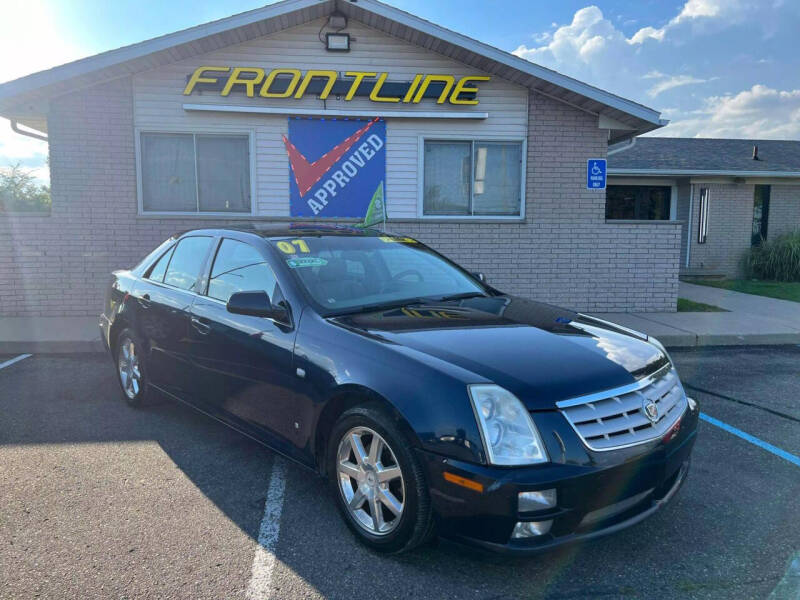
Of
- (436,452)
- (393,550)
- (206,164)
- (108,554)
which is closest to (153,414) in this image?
(108,554)

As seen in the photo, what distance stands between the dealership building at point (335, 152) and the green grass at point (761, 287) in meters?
4.39

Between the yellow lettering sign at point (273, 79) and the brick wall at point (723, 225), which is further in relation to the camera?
the brick wall at point (723, 225)

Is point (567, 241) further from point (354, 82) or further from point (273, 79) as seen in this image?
point (273, 79)

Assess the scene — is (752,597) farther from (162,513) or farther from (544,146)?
(544,146)

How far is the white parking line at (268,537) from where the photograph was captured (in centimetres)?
265

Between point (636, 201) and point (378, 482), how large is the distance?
1573 centimetres

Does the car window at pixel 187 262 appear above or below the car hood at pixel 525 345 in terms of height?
above

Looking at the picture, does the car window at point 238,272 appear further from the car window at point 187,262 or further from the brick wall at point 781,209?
the brick wall at point 781,209

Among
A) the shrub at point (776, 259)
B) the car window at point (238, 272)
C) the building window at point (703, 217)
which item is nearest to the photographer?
the car window at point (238, 272)

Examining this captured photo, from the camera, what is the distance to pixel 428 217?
31.4ft

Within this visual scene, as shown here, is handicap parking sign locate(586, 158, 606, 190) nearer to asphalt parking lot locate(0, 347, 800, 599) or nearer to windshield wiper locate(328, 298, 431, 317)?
asphalt parking lot locate(0, 347, 800, 599)

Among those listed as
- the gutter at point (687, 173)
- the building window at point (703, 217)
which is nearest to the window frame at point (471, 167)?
the gutter at point (687, 173)

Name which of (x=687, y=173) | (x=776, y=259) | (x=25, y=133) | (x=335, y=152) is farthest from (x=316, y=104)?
(x=776, y=259)

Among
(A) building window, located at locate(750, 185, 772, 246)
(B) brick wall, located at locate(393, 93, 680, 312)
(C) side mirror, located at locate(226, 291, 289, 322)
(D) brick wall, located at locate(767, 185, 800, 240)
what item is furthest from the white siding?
(D) brick wall, located at locate(767, 185, 800, 240)
